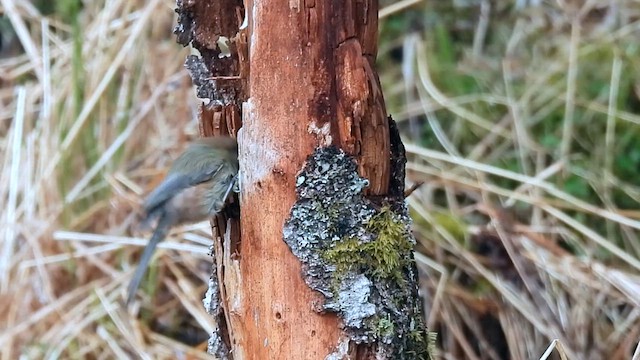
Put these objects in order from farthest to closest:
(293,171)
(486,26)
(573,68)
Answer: (486,26), (573,68), (293,171)

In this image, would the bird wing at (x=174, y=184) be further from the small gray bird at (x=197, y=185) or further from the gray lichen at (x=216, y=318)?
the gray lichen at (x=216, y=318)

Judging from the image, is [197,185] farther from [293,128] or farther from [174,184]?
[293,128]

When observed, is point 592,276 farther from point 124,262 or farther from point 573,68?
point 124,262

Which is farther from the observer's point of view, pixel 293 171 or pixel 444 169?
pixel 444 169

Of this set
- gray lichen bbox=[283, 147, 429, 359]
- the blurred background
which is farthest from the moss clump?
the blurred background

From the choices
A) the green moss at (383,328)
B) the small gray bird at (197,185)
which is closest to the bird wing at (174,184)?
the small gray bird at (197,185)

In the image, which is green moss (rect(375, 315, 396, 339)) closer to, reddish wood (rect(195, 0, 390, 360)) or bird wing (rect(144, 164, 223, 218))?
reddish wood (rect(195, 0, 390, 360))

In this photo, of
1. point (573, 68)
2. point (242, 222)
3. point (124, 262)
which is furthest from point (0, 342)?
point (573, 68)

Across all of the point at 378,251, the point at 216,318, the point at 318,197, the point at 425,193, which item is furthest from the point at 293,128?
the point at 425,193
